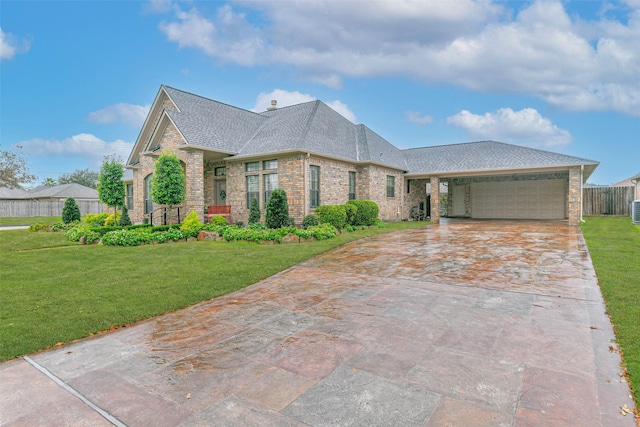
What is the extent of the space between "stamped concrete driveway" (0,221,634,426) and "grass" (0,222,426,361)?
1.53 ft

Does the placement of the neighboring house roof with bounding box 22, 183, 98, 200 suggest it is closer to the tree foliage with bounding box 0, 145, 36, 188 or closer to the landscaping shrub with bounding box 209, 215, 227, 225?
the tree foliage with bounding box 0, 145, 36, 188

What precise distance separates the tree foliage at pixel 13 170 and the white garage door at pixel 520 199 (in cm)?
4422

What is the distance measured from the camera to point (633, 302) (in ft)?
14.7

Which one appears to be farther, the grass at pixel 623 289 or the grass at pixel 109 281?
the grass at pixel 109 281

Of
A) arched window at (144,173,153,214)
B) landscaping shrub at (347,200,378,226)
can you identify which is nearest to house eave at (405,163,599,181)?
landscaping shrub at (347,200,378,226)

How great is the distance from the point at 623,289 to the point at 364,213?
10664 mm

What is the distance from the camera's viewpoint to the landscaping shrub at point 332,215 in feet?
43.0

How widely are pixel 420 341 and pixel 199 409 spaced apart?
2181 mm

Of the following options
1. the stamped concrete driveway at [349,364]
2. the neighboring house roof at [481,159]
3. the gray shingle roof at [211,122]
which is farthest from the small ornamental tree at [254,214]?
the neighboring house roof at [481,159]

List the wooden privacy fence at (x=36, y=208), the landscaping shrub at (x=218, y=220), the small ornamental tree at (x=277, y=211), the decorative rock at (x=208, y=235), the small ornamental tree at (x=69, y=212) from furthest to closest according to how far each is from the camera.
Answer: the wooden privacy fence at (x=36, y=208) → the small ornamental tree at (x=69, y=212) → the landscaping shrub at (x=218, y=220) → the small ornamental tree at (x=277, y=211) → the decorative rock at (x=208, y=235)

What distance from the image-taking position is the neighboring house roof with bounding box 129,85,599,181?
1495 centimetres

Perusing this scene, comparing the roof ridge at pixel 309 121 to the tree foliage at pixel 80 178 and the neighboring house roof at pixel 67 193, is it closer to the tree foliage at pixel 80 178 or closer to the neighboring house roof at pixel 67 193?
the neighboring house roof at pixel 67 193

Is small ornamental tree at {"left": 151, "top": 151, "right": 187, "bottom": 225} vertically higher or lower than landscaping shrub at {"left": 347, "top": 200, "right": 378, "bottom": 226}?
higher

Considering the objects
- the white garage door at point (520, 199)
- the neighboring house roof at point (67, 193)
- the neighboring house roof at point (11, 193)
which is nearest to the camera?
the white garage door at point (520, 199)
